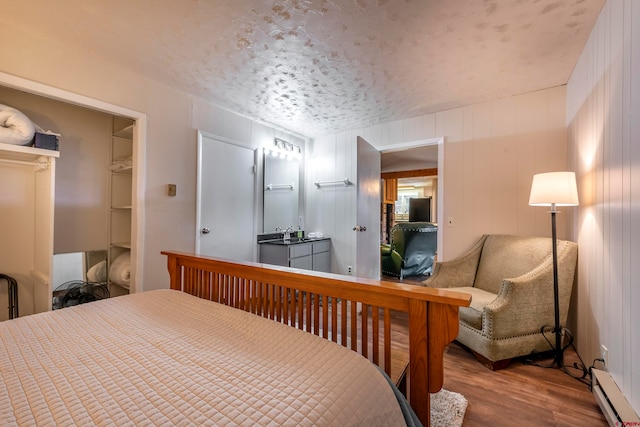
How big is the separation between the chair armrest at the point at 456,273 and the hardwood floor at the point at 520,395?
67 centimetres

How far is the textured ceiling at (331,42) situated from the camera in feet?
5.22

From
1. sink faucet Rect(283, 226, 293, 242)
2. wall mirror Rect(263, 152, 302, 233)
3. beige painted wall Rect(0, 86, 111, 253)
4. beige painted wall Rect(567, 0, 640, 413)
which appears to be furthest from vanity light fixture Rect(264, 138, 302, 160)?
beige painted wall Rect(567, 0, 640, 413)

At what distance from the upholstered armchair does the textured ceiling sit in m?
1.57

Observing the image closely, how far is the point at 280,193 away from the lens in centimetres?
381

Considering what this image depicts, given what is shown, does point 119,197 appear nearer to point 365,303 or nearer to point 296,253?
point 296,253

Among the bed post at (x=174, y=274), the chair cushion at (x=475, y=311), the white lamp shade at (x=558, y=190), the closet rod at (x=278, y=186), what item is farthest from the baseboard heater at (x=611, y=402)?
the closet rod at (x=278, y=186)

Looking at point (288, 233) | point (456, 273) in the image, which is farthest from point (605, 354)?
point (288, 233)

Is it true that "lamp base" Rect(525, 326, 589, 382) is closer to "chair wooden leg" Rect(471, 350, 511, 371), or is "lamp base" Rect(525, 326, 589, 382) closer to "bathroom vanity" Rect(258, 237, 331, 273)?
"chair wooden leg" Rect(471, 350, 511, 371)

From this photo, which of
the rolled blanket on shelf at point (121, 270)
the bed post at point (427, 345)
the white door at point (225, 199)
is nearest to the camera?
the bed post at point (427, 345)

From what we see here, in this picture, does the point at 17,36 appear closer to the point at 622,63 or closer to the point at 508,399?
the point at 622,63

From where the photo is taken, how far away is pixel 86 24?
5.72ft

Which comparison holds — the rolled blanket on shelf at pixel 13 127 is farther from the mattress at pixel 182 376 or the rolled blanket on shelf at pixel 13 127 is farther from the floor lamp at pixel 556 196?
the floor lamp at pixel 556 196

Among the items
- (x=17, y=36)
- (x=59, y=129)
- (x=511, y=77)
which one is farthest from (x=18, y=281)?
(x=511, y=77)

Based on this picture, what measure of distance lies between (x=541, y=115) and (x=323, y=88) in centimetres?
216
